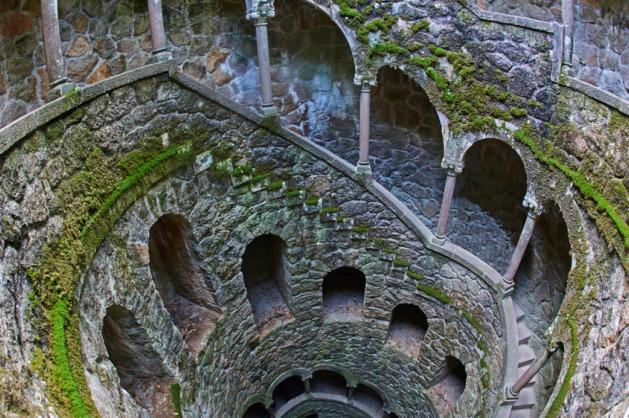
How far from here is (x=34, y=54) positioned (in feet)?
21.3

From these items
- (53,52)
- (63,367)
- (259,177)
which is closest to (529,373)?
(259,177)

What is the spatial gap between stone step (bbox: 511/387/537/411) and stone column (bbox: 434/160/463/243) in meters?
2.64

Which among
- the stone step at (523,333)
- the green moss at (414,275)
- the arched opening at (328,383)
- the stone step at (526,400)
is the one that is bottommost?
the arched opening at (328,383)

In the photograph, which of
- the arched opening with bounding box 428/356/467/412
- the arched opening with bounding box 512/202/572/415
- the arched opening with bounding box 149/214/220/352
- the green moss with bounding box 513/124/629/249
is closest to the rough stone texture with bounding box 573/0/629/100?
the green moss with bounding box 513/124/629/249

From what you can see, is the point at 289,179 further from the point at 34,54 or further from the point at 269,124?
the point at 34,54

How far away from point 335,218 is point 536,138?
3532mm

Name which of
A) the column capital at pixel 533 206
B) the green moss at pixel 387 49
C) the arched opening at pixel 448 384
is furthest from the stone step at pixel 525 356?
the green moss at pixel 387 49

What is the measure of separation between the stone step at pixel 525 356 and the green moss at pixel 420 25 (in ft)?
17.1

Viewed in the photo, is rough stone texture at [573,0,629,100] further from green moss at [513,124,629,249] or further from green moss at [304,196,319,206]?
green moss at [304,196,319,206]

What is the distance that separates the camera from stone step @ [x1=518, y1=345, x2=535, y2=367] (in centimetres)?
824

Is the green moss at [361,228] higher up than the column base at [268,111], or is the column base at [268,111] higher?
the column base at [268,111]

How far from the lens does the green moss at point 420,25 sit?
289 inches

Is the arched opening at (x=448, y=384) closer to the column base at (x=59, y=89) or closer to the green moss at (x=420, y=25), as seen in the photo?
the green moss at (x=420, y=25)

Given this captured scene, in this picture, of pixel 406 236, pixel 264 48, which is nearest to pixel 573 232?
pixel 406 236
